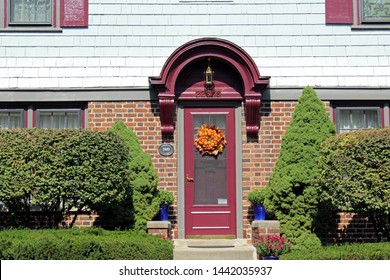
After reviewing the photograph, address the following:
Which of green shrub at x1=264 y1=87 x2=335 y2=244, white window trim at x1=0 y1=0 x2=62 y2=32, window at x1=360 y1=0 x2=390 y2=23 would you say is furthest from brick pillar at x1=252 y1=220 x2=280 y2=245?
white window trim at x1=0 y1=0 x2=62 y2=32

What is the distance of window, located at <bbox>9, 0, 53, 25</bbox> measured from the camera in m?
14.1

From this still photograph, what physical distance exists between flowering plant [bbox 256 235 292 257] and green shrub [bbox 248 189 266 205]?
930mm

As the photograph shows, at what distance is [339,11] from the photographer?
14.2 m

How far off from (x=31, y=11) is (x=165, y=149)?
351 centimetres

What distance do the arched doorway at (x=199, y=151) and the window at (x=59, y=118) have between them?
1.58 meters

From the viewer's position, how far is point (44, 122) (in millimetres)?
14039

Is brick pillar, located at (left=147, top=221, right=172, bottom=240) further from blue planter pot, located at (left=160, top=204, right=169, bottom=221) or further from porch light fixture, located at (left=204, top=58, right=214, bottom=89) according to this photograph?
porch light fixture, located at (left=204, top=58, right=214, bottom=89)

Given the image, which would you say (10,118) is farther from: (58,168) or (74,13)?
(58,168)

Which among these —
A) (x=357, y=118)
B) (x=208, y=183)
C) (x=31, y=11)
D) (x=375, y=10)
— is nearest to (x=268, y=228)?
(x=208, y=183)

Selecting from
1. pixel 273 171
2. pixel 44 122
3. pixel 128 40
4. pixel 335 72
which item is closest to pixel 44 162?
pixel 44 122

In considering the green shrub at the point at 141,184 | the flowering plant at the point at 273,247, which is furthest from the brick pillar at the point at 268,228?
the green shrub at the point at 141,184

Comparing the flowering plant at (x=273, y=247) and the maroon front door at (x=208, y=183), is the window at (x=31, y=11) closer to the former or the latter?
the maroon front door at (x=208, y=183)

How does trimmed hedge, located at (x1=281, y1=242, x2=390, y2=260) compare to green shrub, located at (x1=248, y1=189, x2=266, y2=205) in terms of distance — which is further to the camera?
green shrub, located at (x1=248, y1=189, x2=266, y2=205)
